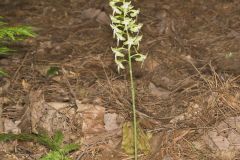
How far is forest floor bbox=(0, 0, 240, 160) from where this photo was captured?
132 inches

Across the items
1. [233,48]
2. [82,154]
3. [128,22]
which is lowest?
[82,154]

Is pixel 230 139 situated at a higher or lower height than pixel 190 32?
lower

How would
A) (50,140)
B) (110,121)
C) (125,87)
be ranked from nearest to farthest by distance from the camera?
(50,140) < (110,121) < (125,87)

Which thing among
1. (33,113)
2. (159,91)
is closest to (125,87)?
(159,91)

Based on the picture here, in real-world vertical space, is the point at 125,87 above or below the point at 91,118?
above

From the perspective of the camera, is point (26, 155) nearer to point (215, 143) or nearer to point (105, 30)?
point (215, 143)

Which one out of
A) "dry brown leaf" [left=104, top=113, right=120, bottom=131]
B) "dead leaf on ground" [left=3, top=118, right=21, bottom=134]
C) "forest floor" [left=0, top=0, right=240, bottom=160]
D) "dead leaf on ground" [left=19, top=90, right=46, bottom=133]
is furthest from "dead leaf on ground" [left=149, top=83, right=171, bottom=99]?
"dead leaf on ground" [left=3, top=118, right=21, bottom=134]

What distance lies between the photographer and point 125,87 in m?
3.92

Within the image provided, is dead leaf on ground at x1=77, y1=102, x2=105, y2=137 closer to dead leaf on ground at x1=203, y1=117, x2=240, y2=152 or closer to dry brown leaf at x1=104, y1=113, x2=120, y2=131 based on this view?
dry brown leaf at x1=104, y1=113, x2=120, y2=131

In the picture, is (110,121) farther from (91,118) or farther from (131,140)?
(131,140)

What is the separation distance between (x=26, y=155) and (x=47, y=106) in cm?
57

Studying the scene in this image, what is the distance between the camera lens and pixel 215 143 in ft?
10.9

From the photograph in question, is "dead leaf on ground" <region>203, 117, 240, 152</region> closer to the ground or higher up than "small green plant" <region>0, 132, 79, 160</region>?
closer to the ground

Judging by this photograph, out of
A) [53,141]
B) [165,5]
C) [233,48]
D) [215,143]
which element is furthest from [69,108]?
A: [165,5]
